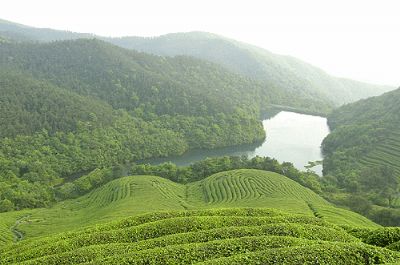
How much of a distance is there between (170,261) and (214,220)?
387 inches

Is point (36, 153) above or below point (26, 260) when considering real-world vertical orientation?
below

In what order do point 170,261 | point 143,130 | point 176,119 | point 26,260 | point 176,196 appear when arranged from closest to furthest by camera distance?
point 170,261
point 26,260
point 176,196
point 143,130
point 176,119

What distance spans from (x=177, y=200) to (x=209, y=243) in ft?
167

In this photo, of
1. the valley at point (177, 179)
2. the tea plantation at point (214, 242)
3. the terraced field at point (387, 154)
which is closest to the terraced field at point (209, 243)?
the tea plantation at point (214, 242)

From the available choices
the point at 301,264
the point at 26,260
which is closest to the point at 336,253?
the point at 301,264

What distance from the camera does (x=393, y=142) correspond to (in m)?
125

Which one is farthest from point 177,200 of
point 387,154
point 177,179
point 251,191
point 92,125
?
point 387,154

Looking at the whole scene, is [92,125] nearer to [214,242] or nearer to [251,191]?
[251,191]

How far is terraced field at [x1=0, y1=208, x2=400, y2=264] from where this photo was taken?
26812mm

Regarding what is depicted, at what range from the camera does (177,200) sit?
8088 centimetres

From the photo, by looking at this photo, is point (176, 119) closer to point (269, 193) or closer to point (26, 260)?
point (269, 193)

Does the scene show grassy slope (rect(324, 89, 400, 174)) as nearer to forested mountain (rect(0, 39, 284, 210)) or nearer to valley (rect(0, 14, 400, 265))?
valley (rect(0, 14, 400, 265))

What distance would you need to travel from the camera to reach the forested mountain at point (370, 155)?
94.6 m

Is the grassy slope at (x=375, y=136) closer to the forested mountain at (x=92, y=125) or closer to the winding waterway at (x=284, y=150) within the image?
the winding waterway at (x=284, y=150)
